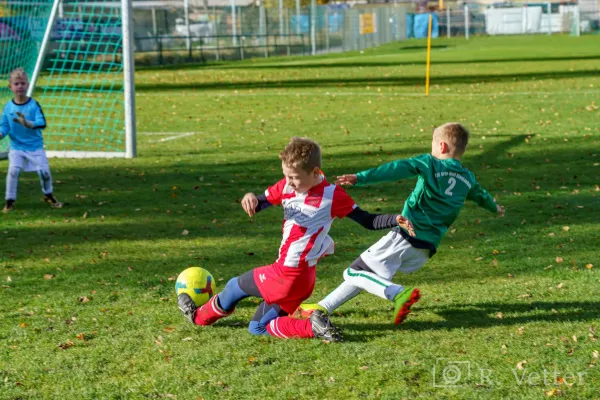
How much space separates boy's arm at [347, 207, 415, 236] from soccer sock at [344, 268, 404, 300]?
19.0 inches

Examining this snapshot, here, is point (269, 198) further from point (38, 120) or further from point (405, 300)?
point (38, 120)

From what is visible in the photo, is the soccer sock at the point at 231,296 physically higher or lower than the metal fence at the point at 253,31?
lower

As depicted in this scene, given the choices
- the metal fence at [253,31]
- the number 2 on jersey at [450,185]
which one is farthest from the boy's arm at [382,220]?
the metal fence at [253,31]

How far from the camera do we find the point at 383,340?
565 centimetres

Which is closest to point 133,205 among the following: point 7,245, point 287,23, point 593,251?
point 7,245

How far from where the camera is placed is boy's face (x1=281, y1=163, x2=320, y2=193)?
5410 mm

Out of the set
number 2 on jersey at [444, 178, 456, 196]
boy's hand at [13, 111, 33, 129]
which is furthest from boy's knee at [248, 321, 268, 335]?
boy's hand at [13, 111, 33, 129]

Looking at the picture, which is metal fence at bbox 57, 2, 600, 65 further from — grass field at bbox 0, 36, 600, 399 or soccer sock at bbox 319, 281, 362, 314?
soccer sock at bbox 319, 281, 362, 314

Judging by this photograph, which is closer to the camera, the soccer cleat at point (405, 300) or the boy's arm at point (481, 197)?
the soccer cleat at point (405, 300)

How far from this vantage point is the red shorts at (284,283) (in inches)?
220

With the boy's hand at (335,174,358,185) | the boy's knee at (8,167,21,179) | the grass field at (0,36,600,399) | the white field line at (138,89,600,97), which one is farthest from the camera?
the white field line at (138,89,600,97)

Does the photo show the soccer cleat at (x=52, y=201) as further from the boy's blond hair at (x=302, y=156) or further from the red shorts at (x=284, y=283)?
the boy's blond hair at (x=302, y=156)

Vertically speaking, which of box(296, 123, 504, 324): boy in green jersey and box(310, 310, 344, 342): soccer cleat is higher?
box(296, 123, 504, 324): boy in green jersey

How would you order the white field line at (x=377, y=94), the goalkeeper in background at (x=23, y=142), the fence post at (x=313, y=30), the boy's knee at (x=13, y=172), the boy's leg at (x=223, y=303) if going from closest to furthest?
the boy's leg at (x=223, y=303) → the goalkeeper in background at (x=23, y=142) → the boy's knee at (x=13, y=172) → the white field line at (x=377, y=94) → the fence post at (x=313, y=30)
